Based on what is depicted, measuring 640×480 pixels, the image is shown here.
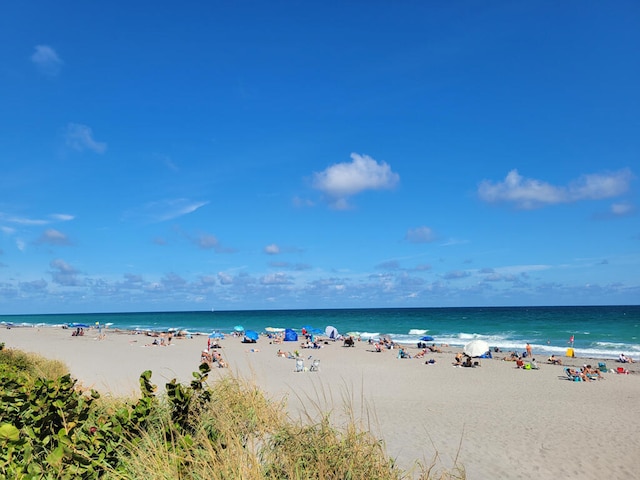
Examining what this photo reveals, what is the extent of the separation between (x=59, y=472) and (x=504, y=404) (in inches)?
537

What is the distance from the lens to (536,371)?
2239cm

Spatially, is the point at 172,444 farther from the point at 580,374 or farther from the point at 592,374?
the point at 592,374

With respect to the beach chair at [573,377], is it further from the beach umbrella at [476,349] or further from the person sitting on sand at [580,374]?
the beach umbrella at [476,349]

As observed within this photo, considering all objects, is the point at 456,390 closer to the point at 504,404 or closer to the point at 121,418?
the point at 504,404

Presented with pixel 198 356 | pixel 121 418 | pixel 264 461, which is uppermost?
pixel 121 418

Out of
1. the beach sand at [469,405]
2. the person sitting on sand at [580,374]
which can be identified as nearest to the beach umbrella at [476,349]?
the beach sand at [469,405]

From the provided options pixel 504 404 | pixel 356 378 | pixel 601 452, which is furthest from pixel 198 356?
pixel 601 452

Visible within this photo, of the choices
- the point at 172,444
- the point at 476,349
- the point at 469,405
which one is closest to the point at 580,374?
the point at 476,349

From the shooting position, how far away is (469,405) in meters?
13.7

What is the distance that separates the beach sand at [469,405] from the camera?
821 cm

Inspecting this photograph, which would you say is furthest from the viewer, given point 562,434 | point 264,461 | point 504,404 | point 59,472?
point 504,404

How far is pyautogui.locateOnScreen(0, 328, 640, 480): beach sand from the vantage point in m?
8.21

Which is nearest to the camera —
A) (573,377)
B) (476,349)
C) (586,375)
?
(573,377)

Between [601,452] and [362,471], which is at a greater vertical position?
[362,471]
